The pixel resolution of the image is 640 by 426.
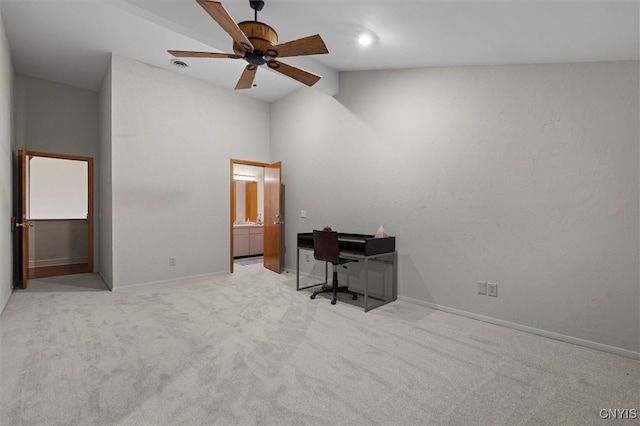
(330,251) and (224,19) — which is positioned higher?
(224,19)

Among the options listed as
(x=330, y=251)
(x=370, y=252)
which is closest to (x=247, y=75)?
(x=330, y=251)

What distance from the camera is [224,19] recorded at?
77.2 inches

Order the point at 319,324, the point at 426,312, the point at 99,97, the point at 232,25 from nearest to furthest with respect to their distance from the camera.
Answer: the point at 232,25
the point at 319,324
the point at 426,312
the point at 99,97

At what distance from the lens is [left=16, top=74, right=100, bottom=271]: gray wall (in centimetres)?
465

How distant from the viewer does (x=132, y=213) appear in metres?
4.25

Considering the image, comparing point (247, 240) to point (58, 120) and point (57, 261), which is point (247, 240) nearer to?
point (57, 261)

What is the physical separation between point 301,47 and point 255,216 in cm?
629

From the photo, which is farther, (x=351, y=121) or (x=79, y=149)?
(x=79, y=149)

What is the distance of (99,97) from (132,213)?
2451 mm

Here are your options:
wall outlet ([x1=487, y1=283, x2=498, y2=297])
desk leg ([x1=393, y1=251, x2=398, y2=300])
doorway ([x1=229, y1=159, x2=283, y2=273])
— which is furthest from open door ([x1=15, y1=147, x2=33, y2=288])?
wall outlet ([x1=487, y1=283, x2=498, y2=297])

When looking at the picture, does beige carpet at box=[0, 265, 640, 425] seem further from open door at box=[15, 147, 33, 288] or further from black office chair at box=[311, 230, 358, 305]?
open door at box=[15, 147, 33, 288]

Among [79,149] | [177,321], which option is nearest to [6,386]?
[177,321]

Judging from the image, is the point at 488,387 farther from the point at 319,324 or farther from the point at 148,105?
the point at 148,105

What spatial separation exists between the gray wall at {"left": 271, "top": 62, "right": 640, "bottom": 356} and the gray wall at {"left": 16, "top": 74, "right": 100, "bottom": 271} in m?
4.47
